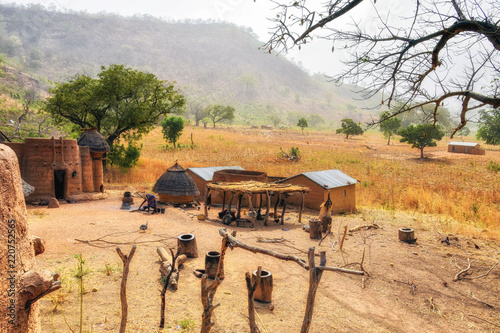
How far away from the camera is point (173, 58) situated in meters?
130

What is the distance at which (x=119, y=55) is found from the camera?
123 m

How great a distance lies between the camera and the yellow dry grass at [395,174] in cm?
1439

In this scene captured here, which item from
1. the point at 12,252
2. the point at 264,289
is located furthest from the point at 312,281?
the point at 12,252

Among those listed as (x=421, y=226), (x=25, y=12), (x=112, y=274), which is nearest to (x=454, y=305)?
(x=421, y=226)

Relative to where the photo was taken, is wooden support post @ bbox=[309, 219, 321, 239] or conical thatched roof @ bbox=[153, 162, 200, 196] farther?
conical thatched roof @ bbox=[153, 162, 200, 196]

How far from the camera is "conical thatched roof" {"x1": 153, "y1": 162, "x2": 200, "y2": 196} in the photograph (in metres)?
14.9

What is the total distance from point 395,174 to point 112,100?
1925 cm

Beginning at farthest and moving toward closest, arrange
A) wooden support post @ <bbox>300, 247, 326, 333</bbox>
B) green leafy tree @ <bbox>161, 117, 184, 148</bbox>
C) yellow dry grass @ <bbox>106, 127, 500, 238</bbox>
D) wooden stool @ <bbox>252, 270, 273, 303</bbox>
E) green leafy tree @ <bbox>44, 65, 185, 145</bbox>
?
green leafy tree @ <bbox>161, 117, 184, 148</bbox>, green leafy tree @ <bbox>44, 65, 185, 145</bbox>, yellow dry grass @ <bbox>106, 127, 500, 238</bbox>, wooden stool @ <bbox>252, 270, 273, 303</bbox>, wooden support post @ <bbox>300, 247, 326, 333</bbox>

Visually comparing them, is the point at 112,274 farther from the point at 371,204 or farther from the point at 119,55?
the point at 119,55

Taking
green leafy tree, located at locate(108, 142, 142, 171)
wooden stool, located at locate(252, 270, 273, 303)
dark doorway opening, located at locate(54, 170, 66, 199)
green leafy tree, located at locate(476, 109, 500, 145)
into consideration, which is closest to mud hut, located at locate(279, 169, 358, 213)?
green leafy tree, located at locate(476, 109, 500, 145)

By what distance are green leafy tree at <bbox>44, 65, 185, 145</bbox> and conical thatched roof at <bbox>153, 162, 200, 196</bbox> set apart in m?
6.26

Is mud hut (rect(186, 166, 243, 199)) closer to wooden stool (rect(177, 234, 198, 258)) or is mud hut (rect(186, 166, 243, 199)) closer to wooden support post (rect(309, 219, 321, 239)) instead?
wooden support post (rect(309, 219, 321, 239))

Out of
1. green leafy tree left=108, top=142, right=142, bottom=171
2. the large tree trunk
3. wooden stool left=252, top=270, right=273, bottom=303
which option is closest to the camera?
the large tree trunk

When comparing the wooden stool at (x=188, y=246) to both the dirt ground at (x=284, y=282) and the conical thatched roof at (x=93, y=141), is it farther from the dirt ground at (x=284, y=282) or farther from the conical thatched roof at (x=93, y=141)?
the conical thatched roof at (x=93, y=141)
